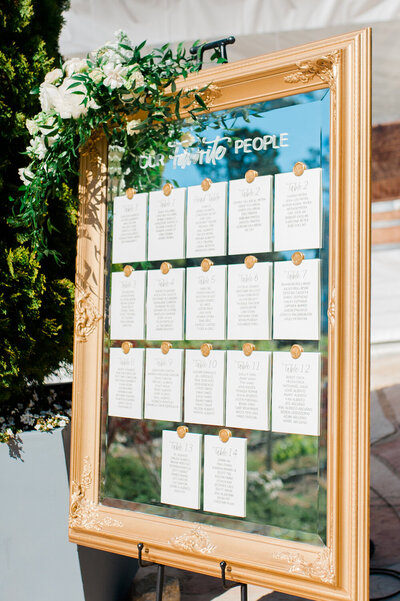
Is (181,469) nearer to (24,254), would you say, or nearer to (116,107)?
(24,254)

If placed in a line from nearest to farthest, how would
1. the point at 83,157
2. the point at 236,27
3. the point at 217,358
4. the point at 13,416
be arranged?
the point at 217,358
the point at 83,157
the point at 13,416
the point at 236,27

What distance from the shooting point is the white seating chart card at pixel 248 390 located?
1.37 meters

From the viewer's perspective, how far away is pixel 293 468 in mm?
1331

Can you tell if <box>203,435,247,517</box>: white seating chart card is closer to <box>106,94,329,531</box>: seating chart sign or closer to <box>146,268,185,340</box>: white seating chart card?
<box>106,94,329,531</box>: seating chart sign

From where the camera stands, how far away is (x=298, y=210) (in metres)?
1.36

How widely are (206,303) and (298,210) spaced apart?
340 mm

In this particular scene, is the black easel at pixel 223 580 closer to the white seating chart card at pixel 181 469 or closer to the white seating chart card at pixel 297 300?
the white seating chart card at pixel 181 469

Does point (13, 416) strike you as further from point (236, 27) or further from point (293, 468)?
point (236, 27)

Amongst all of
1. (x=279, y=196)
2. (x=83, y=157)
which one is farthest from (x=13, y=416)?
(x=279, y=196)

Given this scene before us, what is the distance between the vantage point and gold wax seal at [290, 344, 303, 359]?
4.38ft

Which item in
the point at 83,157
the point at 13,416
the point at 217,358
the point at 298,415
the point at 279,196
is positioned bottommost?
the point at 13,416

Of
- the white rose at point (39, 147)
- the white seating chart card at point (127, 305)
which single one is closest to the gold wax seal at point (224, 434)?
the white seating chart card at point (127, 305)

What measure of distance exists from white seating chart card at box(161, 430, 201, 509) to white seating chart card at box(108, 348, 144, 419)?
0.13 m

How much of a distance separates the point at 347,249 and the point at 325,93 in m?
0.40
